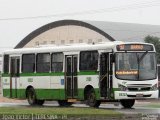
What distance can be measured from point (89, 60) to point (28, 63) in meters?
4.74

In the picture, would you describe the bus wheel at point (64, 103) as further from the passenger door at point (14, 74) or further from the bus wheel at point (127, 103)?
the bus wheel at point (127, 103)

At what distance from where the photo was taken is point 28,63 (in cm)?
3309

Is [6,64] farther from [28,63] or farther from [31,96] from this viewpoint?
[31,96]

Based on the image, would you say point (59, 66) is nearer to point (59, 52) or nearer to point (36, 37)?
point (59, 52)

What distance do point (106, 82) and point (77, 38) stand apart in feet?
218

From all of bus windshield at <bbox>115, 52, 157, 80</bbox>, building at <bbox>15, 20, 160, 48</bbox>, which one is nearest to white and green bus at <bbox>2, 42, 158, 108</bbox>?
bus windshield at <bbox>115, 52, 157, 80</bbox>

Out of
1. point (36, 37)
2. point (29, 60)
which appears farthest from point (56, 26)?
point (29, 60)

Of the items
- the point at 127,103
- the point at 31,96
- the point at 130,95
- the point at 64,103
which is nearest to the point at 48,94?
the point at 64,103

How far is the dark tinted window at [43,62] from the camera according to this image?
32000 mm

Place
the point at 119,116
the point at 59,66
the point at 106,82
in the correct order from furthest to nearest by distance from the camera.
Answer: the point at 59,66, the point at 106,82, the point at 119,116

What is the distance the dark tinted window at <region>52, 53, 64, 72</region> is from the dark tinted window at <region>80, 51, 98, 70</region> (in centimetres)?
157

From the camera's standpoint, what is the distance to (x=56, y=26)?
98.6 metres

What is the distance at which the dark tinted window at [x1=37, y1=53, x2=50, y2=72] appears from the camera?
105 ft

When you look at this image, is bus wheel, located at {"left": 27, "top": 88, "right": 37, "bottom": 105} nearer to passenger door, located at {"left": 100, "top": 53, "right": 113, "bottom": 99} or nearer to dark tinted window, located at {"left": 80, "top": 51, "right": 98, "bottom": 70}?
dark tinted window, located at {"left": 80, "top": 51, "right": 98, "bottom": 70}
